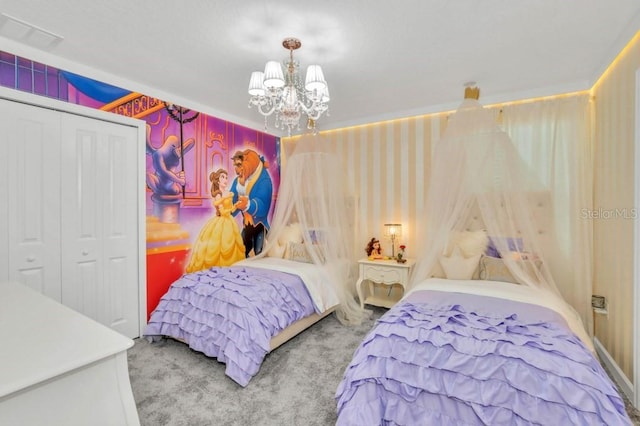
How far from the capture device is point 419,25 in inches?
90.4

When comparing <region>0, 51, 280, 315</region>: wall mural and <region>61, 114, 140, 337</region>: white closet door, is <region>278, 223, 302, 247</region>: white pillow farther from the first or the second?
<region>61, 114, 140, 337</region>: white closet door

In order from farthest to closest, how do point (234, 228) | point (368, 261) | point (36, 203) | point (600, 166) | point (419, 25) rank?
point (234, 228) → point (368, 261) → point (600, 166) → point (36, 203) → point (419, 25)

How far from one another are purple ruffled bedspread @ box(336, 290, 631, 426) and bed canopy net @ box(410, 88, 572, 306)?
938 mm

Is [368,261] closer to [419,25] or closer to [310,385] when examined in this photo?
[310,385]

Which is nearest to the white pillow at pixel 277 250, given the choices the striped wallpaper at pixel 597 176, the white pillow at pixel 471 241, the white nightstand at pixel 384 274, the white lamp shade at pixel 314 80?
the white nightstand at pixel 384 274

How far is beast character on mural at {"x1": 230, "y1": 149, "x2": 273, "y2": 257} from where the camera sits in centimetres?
457

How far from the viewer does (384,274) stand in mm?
3924

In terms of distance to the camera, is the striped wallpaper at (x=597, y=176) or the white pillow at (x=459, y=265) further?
the white pillow at (x=459, y=265)

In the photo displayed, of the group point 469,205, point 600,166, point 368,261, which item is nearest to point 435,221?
point 469,205

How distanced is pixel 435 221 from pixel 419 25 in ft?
6.23

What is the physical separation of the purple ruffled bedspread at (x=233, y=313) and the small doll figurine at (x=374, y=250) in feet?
4.40

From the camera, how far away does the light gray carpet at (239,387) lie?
2.12 metres

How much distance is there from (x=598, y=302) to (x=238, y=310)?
3338mm

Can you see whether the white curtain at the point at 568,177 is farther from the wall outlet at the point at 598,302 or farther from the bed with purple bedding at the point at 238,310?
the bed with purple bedding at the point at 238,310
